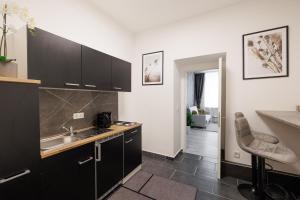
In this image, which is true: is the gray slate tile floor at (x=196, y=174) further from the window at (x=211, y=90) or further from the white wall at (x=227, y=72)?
the window at (x=211, y=90)

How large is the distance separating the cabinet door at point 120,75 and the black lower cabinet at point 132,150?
2.60 ft

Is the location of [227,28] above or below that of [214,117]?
above

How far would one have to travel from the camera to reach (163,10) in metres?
2.43

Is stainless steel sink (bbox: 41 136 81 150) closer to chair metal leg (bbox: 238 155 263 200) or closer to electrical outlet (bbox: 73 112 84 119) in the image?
electrical outlet (bbox: 73 112 84 119)

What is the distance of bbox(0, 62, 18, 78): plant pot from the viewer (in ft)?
3.48

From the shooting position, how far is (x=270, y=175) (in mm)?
2016

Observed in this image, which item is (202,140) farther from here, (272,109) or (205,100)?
(205,100)

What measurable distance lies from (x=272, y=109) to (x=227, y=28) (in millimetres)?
1511

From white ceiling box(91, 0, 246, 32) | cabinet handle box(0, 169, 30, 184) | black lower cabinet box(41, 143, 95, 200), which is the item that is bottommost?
black lower cabinet box(41, 143, 95, 200)

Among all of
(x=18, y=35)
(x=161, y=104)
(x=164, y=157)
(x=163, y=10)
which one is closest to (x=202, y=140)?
(x=164, y=157)

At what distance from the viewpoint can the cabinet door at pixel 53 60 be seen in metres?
1.25

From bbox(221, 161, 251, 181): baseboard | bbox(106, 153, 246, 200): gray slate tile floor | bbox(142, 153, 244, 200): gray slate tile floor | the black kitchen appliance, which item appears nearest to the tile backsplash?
the black kitchen appliance

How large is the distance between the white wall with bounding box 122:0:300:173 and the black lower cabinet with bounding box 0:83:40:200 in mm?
2033

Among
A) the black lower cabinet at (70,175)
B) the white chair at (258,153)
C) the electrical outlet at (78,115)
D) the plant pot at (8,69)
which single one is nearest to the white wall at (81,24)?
the plant pot at (8,69)
